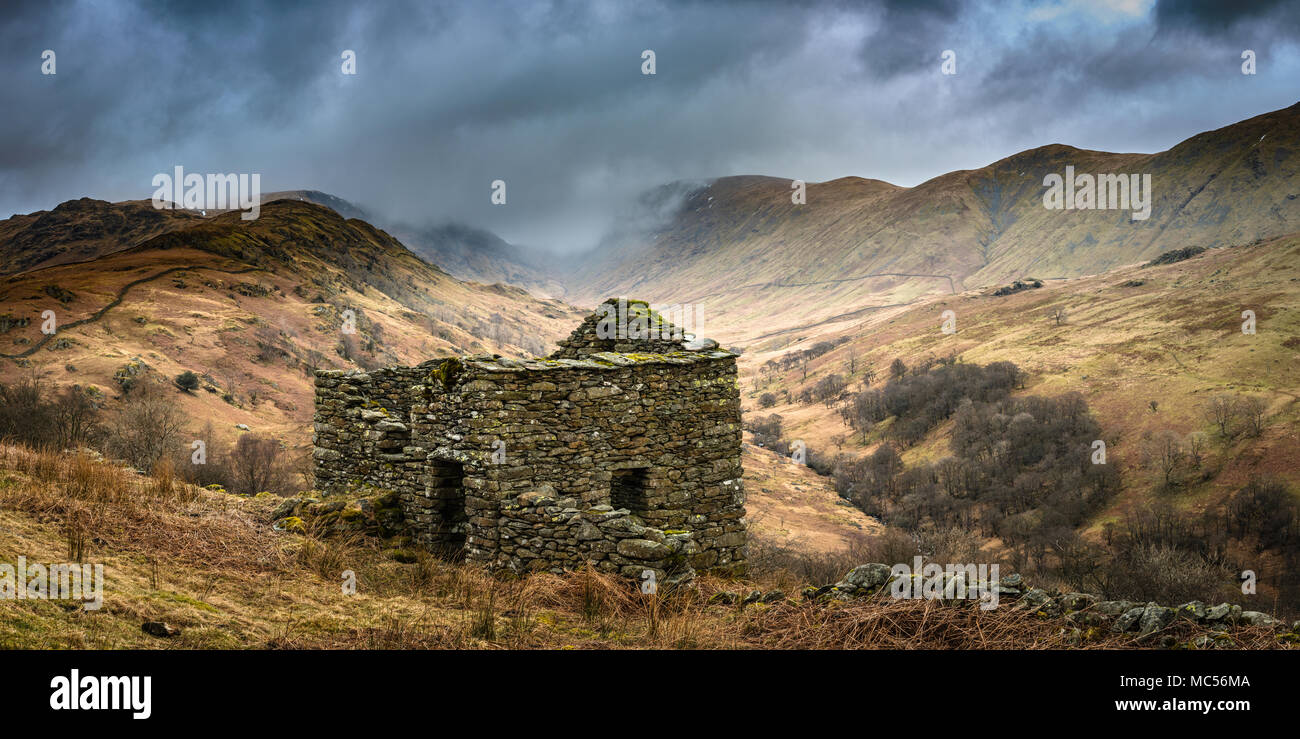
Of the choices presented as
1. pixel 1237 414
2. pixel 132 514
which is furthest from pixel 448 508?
pixel 1237 414

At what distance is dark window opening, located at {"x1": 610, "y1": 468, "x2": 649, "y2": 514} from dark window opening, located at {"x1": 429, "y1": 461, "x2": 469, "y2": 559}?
216 cm

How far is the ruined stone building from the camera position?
8547mm

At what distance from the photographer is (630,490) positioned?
9891 millimetres

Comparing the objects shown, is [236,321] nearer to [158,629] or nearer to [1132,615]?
[158,629]

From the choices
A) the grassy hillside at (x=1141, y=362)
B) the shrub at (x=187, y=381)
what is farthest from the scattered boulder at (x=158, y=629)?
the grassy hillside at (x=1141, y=362)

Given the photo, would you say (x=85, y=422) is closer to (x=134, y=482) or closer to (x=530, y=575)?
(x=134, y=482)

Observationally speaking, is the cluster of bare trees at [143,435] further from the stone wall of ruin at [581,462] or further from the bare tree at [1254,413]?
the bare tree at [1254,413]

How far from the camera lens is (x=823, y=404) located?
246ft

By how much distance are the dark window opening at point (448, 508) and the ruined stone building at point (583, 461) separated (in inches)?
0.7

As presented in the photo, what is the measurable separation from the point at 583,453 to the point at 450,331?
2428 inches

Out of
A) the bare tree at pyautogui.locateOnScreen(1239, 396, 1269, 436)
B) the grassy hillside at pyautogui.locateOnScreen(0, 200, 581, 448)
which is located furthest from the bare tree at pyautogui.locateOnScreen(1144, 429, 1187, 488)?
the grassy hillside at pyautogui.locateOnScreen(0, 200, 581, 448)

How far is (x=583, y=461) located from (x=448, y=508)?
2480mm

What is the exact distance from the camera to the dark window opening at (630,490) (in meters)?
9.65
